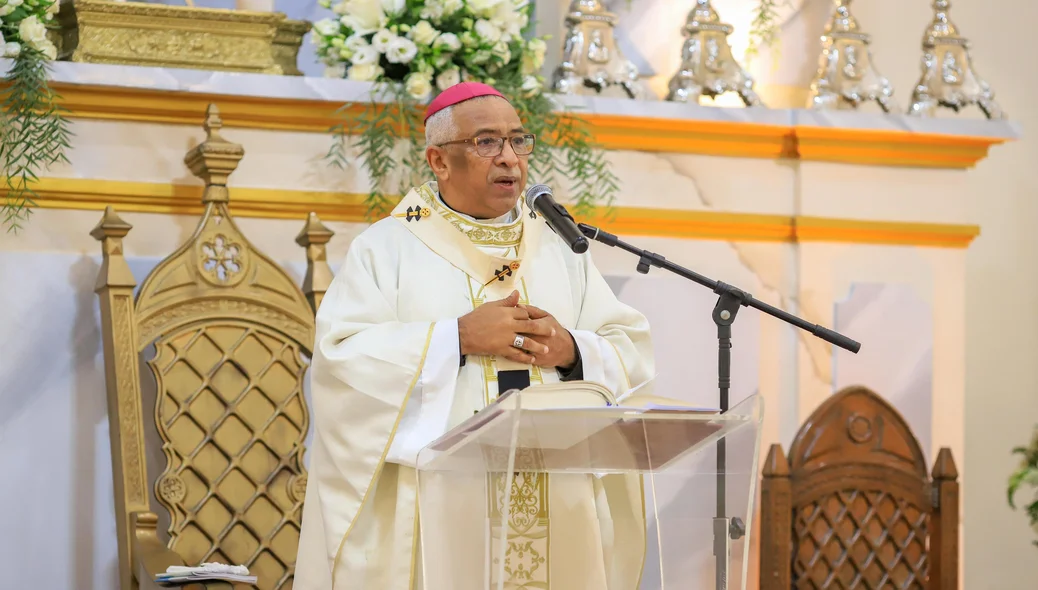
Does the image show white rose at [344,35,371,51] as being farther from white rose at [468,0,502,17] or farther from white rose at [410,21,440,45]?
white rose at [468,0,502,17]

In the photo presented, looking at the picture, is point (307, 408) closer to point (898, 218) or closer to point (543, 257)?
point (543, 257)

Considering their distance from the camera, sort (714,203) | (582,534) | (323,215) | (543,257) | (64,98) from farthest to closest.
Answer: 1. (714,203)
2. (323,215)
3. (64,98)
4. (543,257)
5. (582,534)

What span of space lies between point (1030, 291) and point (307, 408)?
3.28 meters

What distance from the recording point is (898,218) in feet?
18.4

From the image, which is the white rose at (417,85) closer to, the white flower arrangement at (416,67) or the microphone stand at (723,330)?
the white flower arrangement at (416,67)

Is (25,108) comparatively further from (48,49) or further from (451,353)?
(451,353)

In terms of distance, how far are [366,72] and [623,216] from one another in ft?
3.66

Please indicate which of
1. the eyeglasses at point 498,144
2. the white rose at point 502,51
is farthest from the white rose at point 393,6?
the eyeglasses at point 498,144

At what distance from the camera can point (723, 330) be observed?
3385mm

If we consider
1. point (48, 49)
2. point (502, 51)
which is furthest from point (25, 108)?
point (502, 51)

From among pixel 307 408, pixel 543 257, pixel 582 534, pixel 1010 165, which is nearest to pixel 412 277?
pixel 543 257

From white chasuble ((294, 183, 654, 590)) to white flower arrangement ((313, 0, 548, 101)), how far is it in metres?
1.22

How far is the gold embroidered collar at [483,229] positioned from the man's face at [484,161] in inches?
1.4

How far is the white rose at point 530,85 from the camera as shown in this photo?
5031 millimetres
